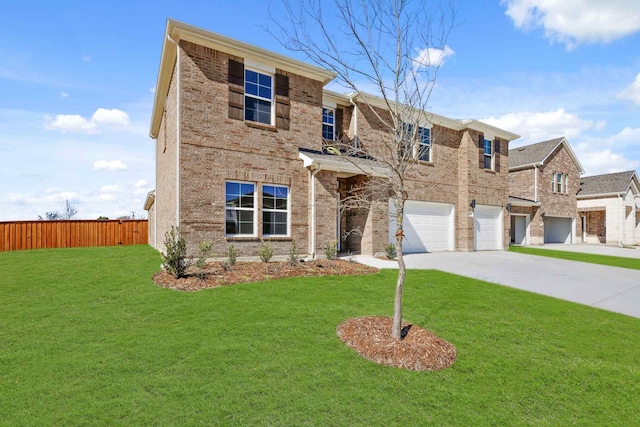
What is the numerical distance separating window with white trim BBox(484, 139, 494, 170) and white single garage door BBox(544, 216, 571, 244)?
1197 cm

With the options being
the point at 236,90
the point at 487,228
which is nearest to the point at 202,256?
the point at 236,90

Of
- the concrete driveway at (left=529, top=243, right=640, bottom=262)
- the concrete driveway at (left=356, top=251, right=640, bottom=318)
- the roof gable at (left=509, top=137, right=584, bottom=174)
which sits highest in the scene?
the roof gable at (left=509, top=137, right=584, bottom=174)

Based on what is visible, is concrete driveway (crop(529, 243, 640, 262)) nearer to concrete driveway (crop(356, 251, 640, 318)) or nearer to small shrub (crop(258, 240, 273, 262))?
concrete driveway (crop(356, 251, 640, 318))

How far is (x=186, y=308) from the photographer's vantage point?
5.97 metres

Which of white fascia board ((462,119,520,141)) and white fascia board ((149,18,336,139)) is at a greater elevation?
white fascia board ((149,18,336,139))

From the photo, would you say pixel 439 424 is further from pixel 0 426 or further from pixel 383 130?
pixel 383 130

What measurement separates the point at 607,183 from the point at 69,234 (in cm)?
3890

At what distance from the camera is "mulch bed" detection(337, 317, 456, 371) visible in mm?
4141

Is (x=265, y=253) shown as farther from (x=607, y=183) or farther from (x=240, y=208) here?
(x=607, y=183)

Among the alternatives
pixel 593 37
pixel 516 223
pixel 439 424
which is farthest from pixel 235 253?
pixel 516 223

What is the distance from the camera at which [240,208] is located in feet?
34.2

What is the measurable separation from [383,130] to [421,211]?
181 inches

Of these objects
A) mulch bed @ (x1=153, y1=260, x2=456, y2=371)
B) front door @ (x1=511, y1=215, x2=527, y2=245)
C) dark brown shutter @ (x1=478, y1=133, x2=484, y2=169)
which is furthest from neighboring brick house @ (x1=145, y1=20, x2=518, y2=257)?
front door @ (x1=511, y1=215, x2=527, y2=245)

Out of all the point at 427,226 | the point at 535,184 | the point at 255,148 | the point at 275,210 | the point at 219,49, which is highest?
the point at 219,49
